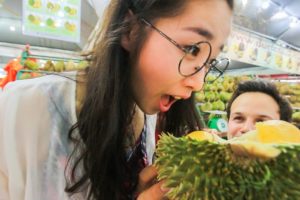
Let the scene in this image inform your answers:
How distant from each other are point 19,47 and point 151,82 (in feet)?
18.8

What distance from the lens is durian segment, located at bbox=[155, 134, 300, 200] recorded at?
1.40 feet

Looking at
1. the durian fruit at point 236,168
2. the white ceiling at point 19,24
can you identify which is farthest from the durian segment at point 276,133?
the white ceiling at point 19,24

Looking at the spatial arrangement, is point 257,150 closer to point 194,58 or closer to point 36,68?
point 194,58

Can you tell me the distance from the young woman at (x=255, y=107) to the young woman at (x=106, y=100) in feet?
2.69

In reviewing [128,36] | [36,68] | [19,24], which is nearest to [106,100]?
[128,36]

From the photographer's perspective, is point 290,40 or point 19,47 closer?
point 290,40

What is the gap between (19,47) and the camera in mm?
5750

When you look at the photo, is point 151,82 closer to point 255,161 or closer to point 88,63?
point 88,63

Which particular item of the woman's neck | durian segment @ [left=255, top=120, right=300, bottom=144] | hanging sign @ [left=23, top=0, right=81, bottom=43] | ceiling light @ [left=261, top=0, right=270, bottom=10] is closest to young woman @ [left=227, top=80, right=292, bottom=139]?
the woman's neck

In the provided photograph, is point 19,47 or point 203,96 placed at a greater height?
point 19,47

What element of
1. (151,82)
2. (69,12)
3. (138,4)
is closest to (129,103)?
(151,82)

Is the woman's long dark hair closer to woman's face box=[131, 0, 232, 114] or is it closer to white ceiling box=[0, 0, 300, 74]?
woman's face box=[131, 0, 232, 114]

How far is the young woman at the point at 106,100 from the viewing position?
65 cm

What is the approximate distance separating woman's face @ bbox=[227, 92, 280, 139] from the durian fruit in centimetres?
98
